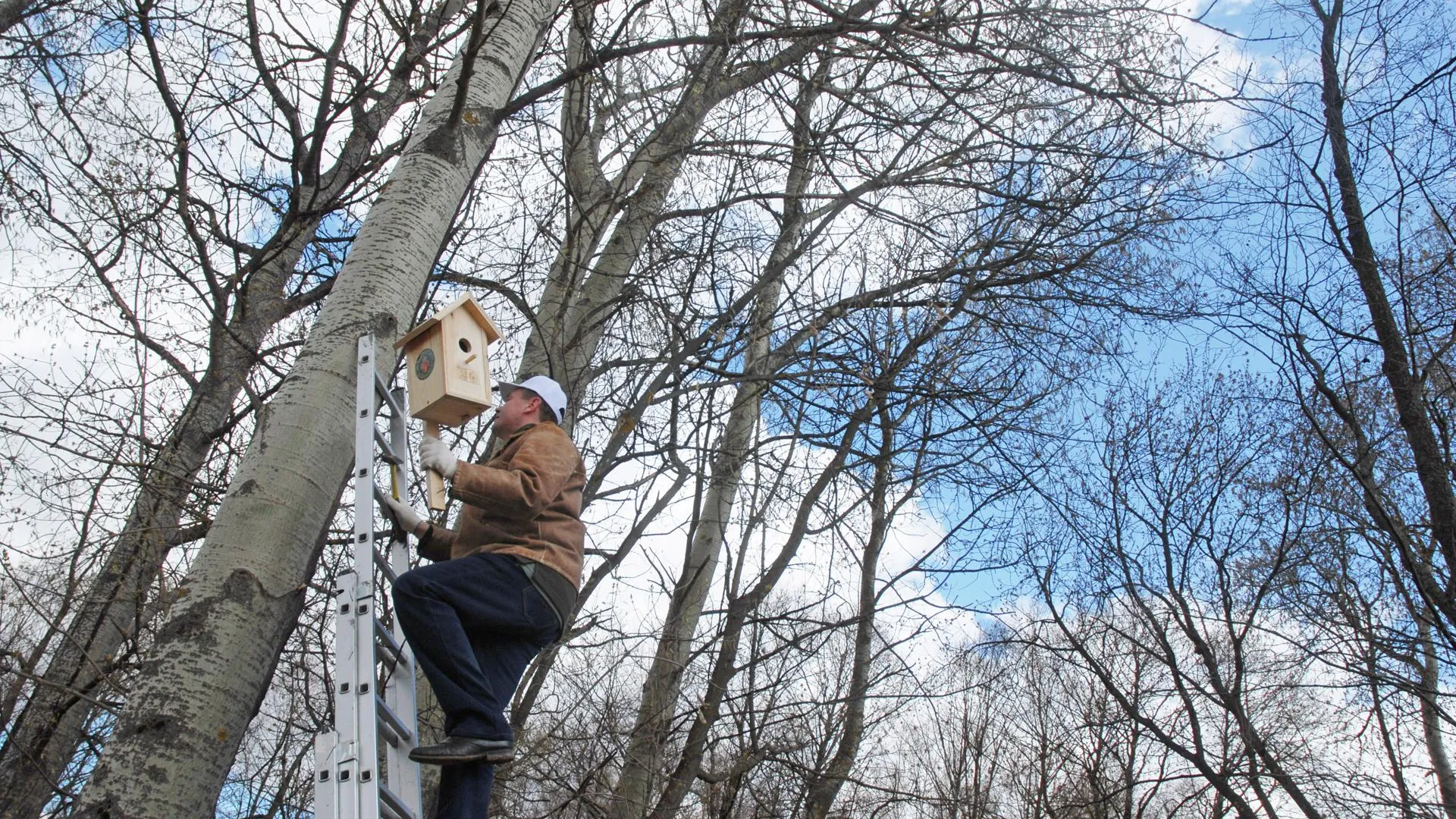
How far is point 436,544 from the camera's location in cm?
351

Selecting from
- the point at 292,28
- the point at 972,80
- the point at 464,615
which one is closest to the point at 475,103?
the point at 464,615

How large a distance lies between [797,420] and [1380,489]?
4.30 metres

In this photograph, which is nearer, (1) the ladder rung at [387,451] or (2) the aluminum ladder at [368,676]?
(2) the aluminum ladder at [368,676]

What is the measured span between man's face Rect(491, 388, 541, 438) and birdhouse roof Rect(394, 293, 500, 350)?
250 millimetres

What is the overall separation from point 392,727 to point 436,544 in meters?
0.71

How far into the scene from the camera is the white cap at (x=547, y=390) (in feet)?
11.8

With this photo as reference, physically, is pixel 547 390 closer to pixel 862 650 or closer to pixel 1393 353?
pixel 1393 353

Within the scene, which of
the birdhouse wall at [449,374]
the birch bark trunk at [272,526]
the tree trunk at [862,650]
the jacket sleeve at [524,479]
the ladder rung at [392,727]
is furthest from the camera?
the tree trunk at [862,650]

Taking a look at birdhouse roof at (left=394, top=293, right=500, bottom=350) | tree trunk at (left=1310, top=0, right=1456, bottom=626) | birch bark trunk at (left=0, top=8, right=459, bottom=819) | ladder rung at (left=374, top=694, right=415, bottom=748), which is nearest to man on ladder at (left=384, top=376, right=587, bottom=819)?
ladder rung at (left=374, top=694, right=415, bottom=748)

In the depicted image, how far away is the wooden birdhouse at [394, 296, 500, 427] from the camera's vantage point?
340cm

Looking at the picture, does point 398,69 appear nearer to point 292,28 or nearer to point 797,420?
point 292,28

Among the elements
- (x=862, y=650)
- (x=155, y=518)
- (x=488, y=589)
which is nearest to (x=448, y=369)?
(x=488, y=589)

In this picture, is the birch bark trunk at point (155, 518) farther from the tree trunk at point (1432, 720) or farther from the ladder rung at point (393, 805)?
the tree trunk at point (1432, 720)

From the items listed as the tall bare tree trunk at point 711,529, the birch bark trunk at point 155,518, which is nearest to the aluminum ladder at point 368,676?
the birch bark trunk at point 155,518
